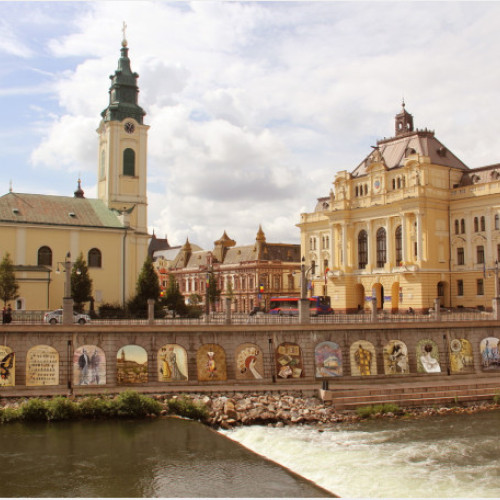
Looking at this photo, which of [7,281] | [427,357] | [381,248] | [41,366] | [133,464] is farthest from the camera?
[381,248]

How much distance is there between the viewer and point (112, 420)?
3038 cm

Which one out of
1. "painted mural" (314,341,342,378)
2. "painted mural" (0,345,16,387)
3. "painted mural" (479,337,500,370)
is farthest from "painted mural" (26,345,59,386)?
"painted mural" (479,337,500,370)

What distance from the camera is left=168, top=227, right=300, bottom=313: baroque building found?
103375 mm

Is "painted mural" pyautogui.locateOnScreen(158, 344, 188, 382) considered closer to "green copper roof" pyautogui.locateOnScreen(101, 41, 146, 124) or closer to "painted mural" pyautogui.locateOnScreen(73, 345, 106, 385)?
"painted mural" pyautogui.locateOnScreen(73, 345, 106, 385)

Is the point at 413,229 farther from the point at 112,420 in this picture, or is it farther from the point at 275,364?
the point at 112,420

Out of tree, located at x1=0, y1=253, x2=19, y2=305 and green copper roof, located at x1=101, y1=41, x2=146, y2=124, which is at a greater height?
green copper roof, located at x1=101, y1=41, x2=146, y2=124

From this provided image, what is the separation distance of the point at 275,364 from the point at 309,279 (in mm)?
48588

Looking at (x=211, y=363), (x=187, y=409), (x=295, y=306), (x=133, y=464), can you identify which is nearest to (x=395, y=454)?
(x=133, y=464)

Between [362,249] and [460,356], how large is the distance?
3788cm

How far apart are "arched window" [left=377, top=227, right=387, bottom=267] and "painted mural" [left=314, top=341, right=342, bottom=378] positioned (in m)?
38.2

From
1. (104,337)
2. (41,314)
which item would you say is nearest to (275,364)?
(104,337)

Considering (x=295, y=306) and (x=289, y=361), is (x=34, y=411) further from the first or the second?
(x=295, y=306)

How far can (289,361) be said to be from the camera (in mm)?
36000

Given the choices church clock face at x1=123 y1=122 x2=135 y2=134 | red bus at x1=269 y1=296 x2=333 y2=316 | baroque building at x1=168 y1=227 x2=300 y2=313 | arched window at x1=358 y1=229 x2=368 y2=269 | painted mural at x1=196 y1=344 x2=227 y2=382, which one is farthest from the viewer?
baroque building at x1=168 y1=227 x2=300 y2=313
